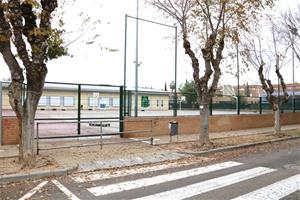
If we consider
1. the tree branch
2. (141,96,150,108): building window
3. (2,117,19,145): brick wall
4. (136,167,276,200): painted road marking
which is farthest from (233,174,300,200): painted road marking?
(141,96,150,108): building window

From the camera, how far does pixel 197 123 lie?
2006cm

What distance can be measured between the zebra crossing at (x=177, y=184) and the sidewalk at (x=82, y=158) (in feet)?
2.16

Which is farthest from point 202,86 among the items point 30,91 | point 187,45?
point 30,91

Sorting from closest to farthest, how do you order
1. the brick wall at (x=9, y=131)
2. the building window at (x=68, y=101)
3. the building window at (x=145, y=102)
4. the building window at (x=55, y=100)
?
the brick wall at (x=9, y=131) < the building window at (x=68, y=101) < the building window at (x=55, y=100) < the building window at (x=145, y=102)

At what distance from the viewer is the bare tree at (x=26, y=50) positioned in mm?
9586

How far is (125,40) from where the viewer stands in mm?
17531

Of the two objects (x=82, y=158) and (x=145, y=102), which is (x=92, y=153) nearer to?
(x=82, y=158)

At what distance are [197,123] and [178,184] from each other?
11.4 meters

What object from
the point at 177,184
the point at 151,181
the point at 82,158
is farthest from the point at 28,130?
the point at 177,184

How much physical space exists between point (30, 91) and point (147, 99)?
9105 millimetres

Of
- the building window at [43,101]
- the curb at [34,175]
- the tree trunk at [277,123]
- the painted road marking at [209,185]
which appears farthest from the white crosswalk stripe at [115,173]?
the tree trunk at [277,123]

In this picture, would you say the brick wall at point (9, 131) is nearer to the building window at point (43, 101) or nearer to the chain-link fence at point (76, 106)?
the chain-link fence at point (76, 106)

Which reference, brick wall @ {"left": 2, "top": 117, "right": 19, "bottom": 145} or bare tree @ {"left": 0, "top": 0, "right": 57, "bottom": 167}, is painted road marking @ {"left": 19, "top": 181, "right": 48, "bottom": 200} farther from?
brick wall @ {"left": 2, "top": 117, "right": 19, "bottom": 145}

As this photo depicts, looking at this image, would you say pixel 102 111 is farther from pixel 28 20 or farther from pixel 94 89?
pixel 28 20
